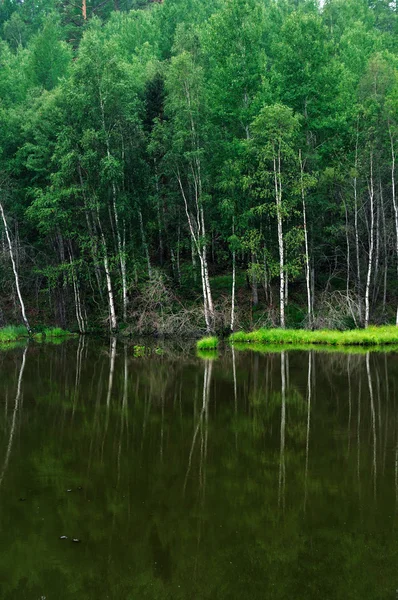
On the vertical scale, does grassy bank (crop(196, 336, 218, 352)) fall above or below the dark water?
below

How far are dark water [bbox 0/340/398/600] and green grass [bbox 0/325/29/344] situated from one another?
49.3 feet

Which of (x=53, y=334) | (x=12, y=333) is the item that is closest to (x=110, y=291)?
(x=53, y=334)

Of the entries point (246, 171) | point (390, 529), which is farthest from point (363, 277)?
point (390, 529)

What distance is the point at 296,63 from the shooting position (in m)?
31.6

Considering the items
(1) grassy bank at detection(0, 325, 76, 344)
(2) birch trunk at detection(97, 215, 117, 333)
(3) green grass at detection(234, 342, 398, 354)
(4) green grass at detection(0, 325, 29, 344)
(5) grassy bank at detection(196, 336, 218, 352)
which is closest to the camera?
(3) green grass at detection(234, 342, 398, 354)

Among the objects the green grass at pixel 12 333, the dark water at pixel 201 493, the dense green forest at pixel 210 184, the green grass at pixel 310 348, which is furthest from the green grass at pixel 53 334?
the dark water at pixel 201 493

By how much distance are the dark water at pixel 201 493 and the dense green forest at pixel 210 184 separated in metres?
15.4

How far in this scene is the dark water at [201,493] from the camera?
532cm

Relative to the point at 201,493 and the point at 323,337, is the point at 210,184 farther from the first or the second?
the point at 201,493

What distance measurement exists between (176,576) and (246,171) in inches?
1062

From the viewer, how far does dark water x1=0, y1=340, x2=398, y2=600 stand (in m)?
5.32

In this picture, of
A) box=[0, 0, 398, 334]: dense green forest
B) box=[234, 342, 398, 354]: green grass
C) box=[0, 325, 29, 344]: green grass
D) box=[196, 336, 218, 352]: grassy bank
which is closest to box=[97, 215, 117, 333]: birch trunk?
box=[0, 0, 398, 334]: dense green forest

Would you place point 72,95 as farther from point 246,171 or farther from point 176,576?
point 176,576

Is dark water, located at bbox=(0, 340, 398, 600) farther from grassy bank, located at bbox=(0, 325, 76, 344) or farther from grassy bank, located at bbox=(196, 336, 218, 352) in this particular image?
grassy bank, located at bbox=(0, 325, 76, 344)
